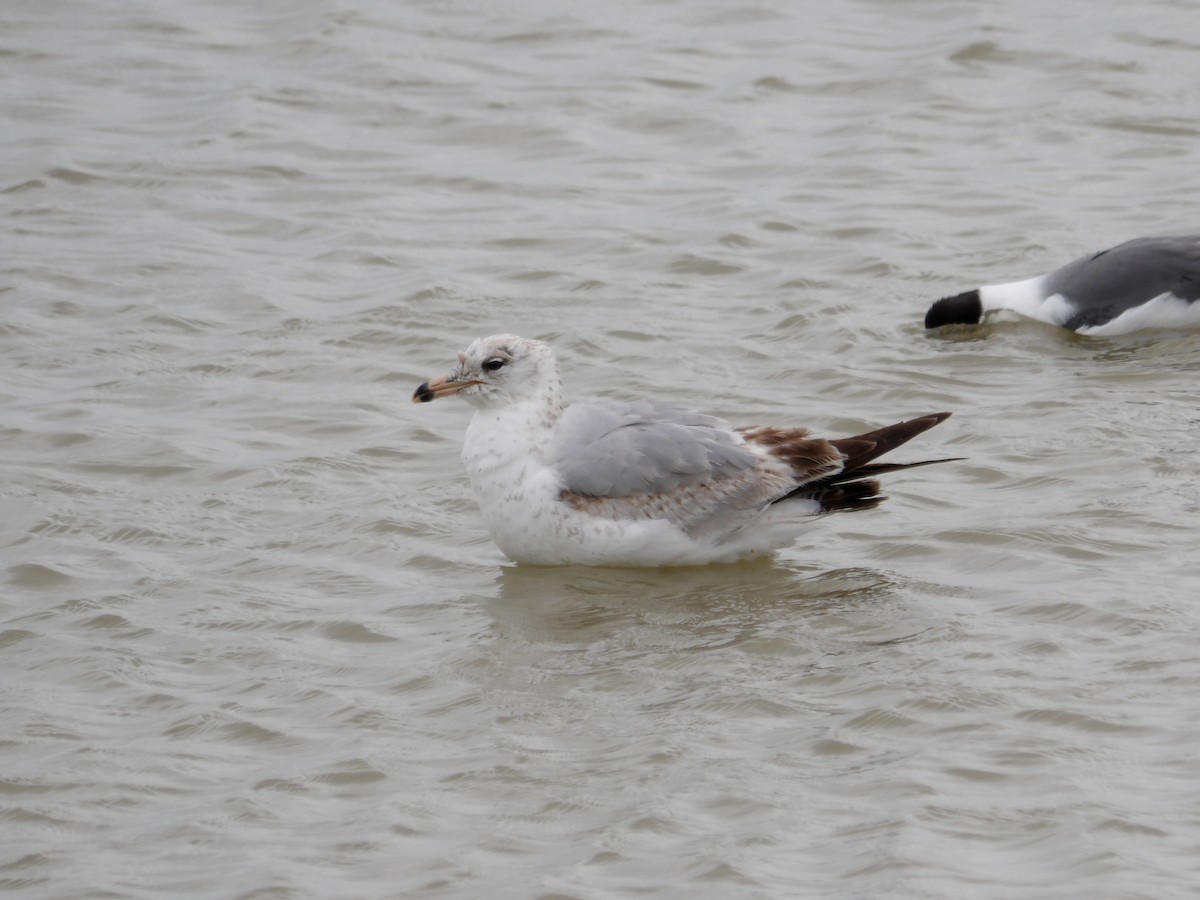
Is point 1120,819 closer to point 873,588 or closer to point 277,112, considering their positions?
point 873,588


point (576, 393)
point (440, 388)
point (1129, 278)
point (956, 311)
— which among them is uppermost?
point (440, 388)

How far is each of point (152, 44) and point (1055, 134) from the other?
660cm

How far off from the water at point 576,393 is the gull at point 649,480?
0.17m

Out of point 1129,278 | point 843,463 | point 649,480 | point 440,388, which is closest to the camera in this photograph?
point 649,480

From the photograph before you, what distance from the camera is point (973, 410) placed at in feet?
28.1

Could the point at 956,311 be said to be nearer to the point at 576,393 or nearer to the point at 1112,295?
the point at 1112,295

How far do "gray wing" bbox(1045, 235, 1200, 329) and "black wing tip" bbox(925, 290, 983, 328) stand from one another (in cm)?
43

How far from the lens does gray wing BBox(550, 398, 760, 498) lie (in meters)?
7.05

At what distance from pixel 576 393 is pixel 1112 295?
9.33 ft

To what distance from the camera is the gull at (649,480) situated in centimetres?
705

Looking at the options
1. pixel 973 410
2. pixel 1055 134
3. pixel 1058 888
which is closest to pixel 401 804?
pixel 1058 888

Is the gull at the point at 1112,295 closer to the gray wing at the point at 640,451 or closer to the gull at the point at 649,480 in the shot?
the gull at the point at 649,480

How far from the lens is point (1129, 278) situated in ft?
31.4

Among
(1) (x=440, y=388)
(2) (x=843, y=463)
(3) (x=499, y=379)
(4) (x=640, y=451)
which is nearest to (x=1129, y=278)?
(2) (x=843, y=463)
